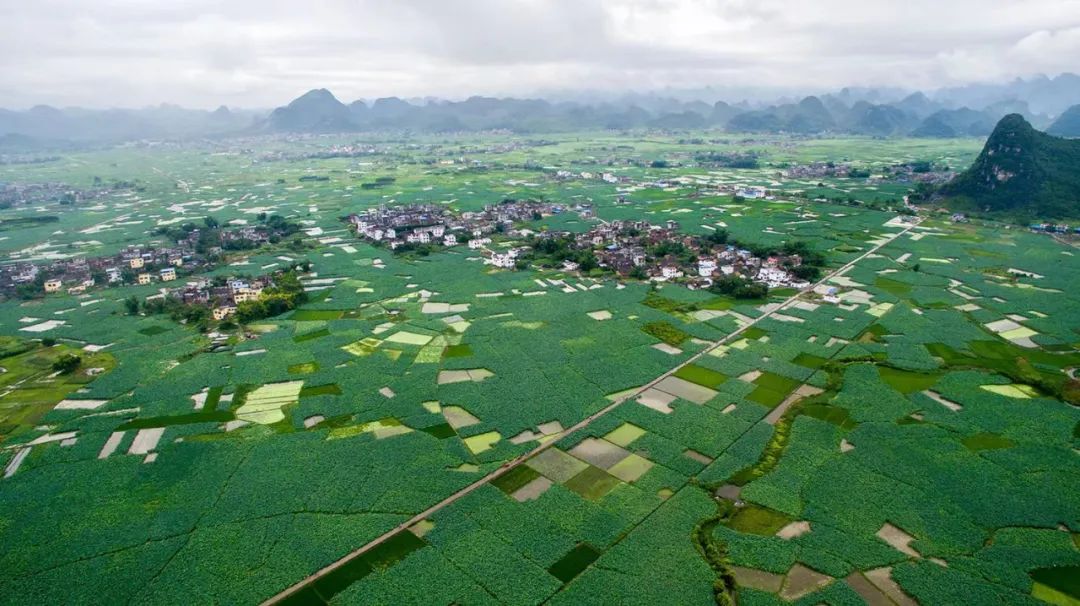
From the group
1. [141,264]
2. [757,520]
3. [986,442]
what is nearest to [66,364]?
[141,264]

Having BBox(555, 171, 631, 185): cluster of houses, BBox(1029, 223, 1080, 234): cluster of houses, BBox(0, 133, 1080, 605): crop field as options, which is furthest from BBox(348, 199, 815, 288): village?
BBox(1029, 223, 1080, 234): cluster of houses

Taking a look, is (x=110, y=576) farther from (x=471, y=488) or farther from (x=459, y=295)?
(x=459, y=295)

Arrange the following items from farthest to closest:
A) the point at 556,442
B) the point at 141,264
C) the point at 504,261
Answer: the point at 141,264
the point at 504,261
the point at 556,442

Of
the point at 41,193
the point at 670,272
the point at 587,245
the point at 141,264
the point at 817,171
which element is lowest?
the point at 141,264

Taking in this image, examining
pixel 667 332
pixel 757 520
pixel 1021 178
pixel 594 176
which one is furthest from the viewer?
A: pixel 594 176

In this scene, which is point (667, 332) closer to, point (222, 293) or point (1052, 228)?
point (222, 293)
